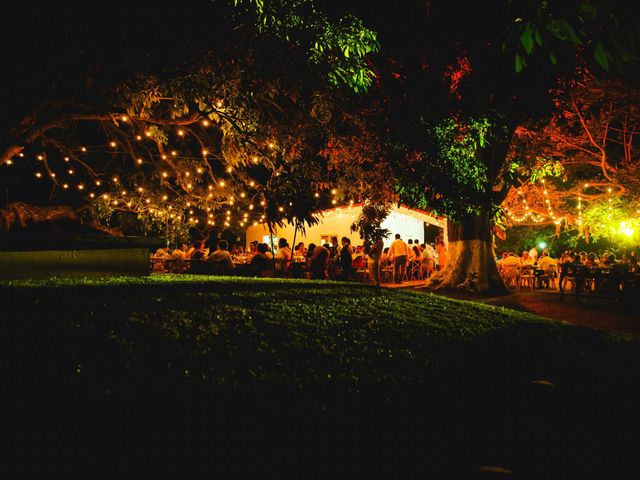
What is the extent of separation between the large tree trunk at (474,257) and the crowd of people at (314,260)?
92.6 inches

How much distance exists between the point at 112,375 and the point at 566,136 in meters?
20.7

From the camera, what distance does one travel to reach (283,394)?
3.22 metres

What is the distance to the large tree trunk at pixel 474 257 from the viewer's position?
546 inches

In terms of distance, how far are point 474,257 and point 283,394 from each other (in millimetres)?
11869

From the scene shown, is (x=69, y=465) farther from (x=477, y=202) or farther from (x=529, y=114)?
(x=529, y=114)

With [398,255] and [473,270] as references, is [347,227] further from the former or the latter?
[473,270]

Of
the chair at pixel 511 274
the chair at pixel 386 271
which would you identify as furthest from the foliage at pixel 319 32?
the chair at pixel 511 274

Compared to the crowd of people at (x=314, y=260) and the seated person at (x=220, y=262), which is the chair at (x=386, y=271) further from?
the seated person at (x=220, y=262)

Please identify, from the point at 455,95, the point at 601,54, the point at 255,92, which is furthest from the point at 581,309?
the point at 601,54

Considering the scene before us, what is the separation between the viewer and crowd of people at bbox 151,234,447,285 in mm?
12352

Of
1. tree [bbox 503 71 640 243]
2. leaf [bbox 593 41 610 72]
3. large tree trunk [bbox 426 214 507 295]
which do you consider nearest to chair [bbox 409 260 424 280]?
large tree trunk [bbox 426 214 507 295]

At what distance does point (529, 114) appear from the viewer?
9.79 m

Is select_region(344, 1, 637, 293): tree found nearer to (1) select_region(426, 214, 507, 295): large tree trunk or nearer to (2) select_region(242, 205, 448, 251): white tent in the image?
(1) select_region(426, 214, 507, 295): large tree trunk

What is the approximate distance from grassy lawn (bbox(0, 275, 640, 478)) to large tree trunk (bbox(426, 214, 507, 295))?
338 inches
